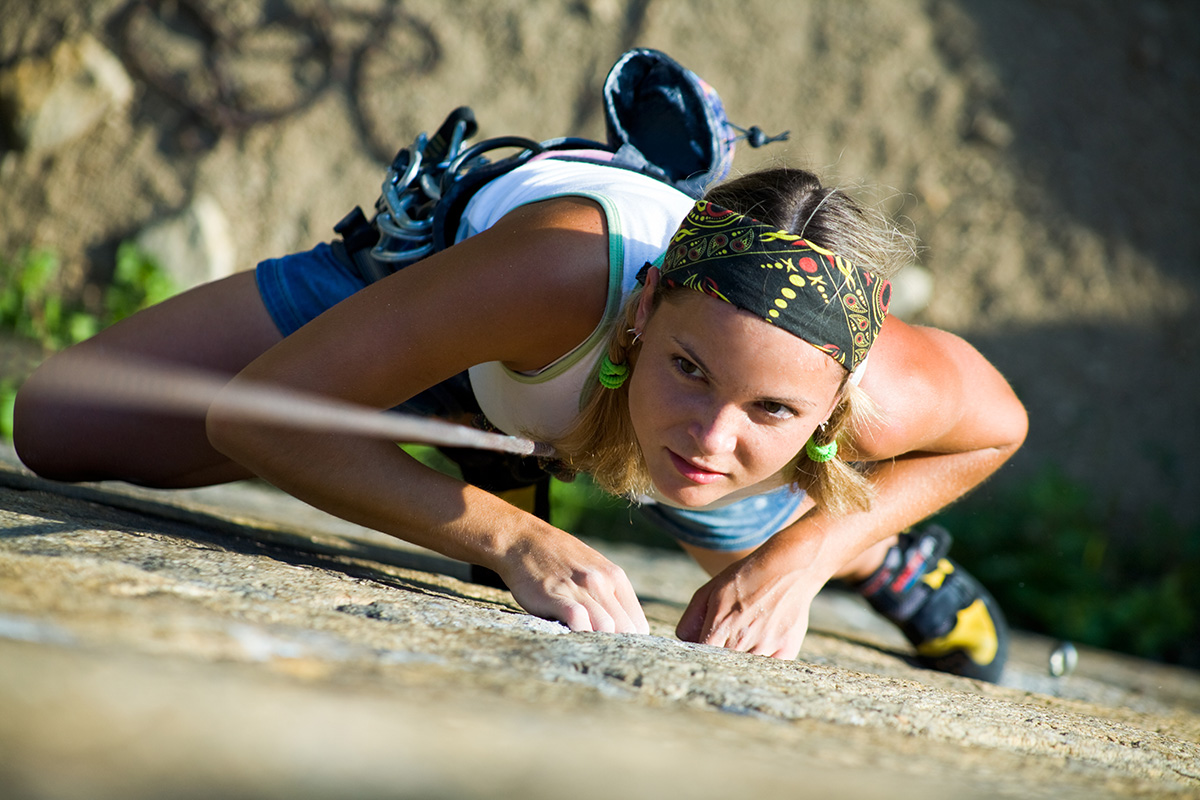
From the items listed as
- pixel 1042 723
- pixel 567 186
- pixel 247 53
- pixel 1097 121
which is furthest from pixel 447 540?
pixel 1097 121

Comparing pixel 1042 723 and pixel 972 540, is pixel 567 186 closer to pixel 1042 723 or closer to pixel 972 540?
pixel 1042 723

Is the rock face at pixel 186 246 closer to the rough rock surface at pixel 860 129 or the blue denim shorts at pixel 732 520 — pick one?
the rough rock surface at pixel 860 129

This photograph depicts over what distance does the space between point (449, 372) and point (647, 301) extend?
36 centimetres

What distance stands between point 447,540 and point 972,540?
3499mm

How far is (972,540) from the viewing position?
458cm

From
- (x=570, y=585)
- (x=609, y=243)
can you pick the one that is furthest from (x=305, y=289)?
(x=570, y=585)

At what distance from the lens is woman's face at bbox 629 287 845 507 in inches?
62.1

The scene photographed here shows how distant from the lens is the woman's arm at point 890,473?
1864 mm

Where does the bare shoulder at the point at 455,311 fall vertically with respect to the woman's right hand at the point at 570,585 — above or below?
above

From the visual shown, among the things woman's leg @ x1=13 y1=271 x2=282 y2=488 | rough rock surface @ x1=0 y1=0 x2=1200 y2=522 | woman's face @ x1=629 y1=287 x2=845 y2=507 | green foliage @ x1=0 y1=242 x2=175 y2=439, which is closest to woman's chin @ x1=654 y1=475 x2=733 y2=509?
woman's face @ x1=629 y1=287 x2=845 y2=507

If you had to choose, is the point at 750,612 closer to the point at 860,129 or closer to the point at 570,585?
the point at 570,585

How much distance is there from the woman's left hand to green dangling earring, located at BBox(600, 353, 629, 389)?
1.45ft

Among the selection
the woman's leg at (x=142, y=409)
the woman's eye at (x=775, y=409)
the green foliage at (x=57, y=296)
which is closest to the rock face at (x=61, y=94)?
the green foliage at (x=57, y=296)

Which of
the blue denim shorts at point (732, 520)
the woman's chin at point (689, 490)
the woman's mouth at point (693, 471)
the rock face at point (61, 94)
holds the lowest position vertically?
the blue denim shorts at point (732, 520)
